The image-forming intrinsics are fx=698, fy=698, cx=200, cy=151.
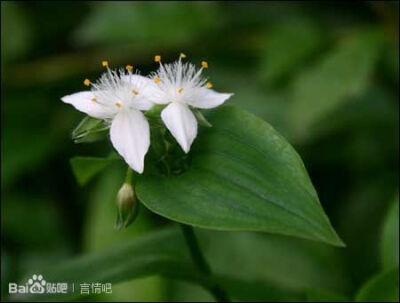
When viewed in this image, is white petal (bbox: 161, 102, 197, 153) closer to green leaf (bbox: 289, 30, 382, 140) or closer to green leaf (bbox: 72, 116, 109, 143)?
green leaf (bbox: 72, 116, 109, 143)

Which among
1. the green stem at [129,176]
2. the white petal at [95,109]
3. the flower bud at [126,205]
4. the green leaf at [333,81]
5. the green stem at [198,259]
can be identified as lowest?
the green stem at [198,259]

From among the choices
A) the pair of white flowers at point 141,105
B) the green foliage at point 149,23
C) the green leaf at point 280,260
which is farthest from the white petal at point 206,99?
the green foliage at point 149,23

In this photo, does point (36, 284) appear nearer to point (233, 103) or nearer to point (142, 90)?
point (142, 90)

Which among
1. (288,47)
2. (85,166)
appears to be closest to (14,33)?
(288,47)

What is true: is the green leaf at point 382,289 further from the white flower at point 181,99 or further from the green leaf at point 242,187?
the white flower at point 181,99

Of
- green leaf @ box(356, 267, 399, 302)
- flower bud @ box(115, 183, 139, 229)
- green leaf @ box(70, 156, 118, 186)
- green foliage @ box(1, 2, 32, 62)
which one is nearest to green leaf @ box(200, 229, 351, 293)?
green leaf @ box(356, 267, 399, 302)

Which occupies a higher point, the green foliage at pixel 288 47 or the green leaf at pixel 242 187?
the green foliage at pixel 288 47
